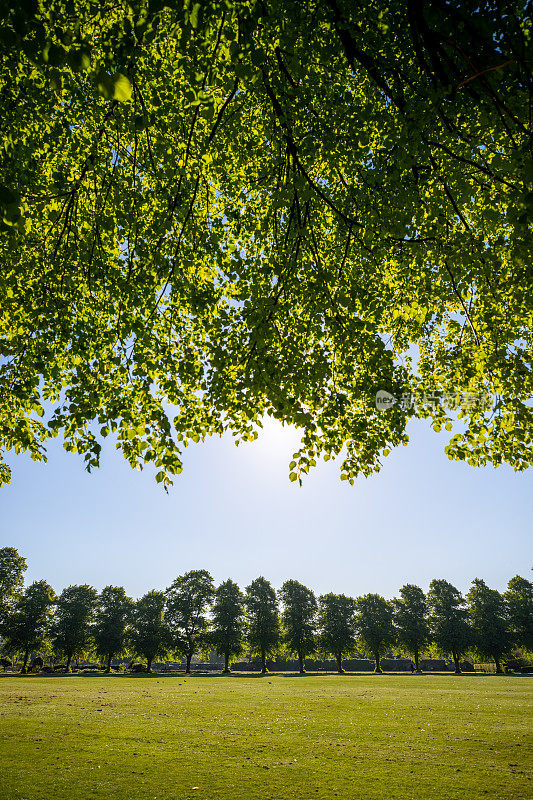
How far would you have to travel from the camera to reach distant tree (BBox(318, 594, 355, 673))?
64625mm

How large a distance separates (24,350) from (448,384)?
950cm

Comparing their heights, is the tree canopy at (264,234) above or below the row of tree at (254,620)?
above

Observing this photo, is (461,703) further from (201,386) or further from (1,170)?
(1,170)

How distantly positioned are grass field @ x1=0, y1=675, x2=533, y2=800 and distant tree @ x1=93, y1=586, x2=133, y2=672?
144 feet

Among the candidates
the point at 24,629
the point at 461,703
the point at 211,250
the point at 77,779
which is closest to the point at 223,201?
the point at 211,250

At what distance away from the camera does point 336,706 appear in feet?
70.3

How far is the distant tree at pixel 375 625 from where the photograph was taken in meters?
63.4

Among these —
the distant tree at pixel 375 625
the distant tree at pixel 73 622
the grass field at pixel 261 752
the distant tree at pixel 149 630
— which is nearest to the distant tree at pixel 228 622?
the distant tree at pixel 149 630

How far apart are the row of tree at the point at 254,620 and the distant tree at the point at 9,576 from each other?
0.40 ft

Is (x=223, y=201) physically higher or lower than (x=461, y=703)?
higher

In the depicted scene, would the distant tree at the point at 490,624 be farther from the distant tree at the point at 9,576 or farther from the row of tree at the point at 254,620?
the distant tree at the point at 9,576

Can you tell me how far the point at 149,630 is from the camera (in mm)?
60094

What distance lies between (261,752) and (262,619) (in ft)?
187

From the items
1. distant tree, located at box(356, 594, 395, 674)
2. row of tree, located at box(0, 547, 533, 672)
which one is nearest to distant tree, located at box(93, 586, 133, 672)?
row of tree, located at box(0, 547, 533, 672)
